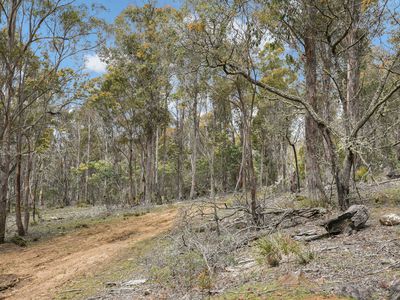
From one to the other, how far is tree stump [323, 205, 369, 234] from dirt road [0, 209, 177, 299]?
17.4ft

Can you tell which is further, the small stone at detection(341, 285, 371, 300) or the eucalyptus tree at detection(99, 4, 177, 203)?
the eucalyptus tree at detection(99, 4, 177, 203)

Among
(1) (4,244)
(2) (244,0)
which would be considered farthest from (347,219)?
(1) (4,244)

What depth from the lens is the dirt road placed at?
784cm

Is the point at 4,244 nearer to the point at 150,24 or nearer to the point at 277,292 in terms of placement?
the point at 277,292

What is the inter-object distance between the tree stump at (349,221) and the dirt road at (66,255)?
5299 mm

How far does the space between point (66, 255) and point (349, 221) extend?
296 inches

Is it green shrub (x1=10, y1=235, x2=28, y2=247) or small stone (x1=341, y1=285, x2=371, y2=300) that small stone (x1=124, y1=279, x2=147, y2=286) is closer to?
small stone (x1=341, y1=285, x2=371, y2=300)

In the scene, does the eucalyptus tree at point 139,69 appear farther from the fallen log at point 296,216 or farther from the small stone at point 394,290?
the small stone at point 394,290

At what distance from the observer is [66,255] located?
34.5 feet

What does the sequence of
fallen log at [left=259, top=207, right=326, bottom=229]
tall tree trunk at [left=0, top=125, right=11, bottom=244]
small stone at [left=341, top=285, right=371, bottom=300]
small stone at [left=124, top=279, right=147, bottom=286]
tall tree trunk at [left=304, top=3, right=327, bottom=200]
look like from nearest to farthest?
small stone at [left=341, top=285, right=371, bottom=300] → small stone at [left=124, top=279, right=147, bottom=286] → fallen log at [left=259, top=207, right=326, bottom=229] → tall tree trunk at [left=304, top=3, right=327, bottom=200] → tall tree trunk at [left=0, top=125, right=11, bottom=244]

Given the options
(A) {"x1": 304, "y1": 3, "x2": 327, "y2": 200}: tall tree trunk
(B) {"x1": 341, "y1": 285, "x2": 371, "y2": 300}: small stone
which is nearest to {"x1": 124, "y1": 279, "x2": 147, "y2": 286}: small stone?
(B) {"x1": 341, "y1": 285, "x2": 371, "y2": 300}: small stone

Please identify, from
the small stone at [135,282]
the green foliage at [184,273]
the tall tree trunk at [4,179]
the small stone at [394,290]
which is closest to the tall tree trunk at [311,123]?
the green foliage at [184,273]

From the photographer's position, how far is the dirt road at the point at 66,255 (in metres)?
7.84

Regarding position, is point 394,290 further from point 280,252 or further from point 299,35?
point 299,35
